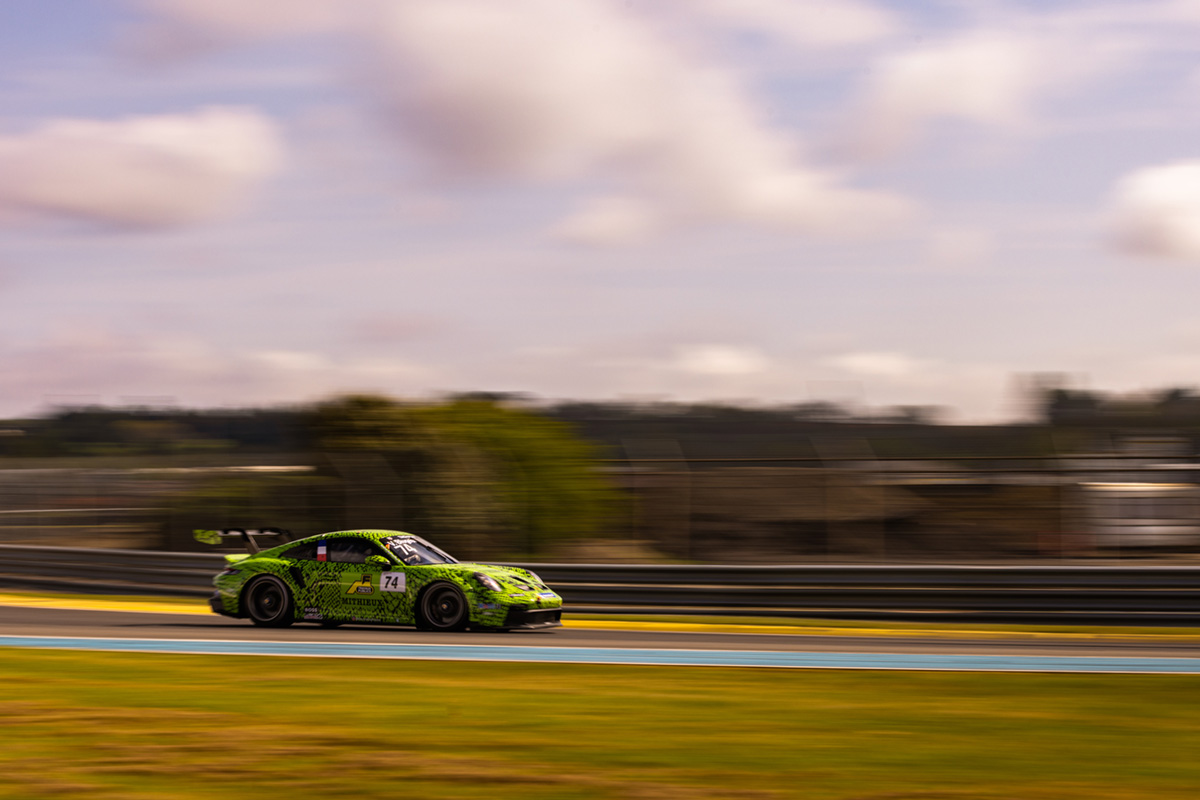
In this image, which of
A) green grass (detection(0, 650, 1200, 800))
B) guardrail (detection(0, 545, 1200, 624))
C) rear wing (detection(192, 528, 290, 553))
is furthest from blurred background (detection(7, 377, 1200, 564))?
green grass (detection(0, 650, 1200, 800))

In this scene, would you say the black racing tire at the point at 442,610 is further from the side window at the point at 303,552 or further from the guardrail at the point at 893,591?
the guardrail at the point at 893,591

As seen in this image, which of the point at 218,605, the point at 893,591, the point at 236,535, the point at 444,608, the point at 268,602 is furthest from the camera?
the point at 893,591

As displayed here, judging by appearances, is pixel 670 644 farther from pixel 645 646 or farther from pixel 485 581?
pixel 485 581

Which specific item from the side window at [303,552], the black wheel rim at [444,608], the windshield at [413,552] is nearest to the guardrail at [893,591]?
the windshield at [413,552]

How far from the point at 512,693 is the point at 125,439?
1671cm

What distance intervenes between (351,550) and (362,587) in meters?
0.40

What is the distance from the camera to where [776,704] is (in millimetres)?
9086

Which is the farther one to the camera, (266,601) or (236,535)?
(236,535)

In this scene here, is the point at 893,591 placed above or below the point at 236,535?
below

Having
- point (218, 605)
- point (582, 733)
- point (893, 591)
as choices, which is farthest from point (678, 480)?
point (582, 733)

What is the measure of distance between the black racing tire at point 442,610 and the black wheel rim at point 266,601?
5.39ft

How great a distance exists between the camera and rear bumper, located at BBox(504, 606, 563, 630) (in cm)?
1383

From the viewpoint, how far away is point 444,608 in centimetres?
1396

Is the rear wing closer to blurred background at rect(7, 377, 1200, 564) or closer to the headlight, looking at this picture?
the headlight
